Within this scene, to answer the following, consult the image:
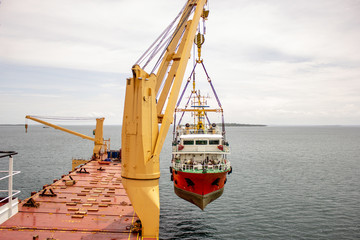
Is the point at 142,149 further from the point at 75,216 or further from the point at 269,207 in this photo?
the point at 269,207

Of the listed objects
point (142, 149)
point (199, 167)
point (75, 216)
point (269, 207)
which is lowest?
point (269, 207)

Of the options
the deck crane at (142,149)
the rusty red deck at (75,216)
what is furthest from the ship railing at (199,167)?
the deck crane at (142,149)

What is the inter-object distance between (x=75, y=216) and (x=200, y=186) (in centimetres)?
1555

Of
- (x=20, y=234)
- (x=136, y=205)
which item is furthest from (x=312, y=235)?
(x=20, y=234)

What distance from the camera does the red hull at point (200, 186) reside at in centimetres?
3000

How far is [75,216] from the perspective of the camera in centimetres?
1803

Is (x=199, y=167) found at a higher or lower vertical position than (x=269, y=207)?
higher

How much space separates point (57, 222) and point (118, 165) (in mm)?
25318

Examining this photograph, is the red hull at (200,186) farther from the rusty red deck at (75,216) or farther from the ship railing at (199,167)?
the rusty red deck at (75,216)

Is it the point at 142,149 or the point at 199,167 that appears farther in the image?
the point at 199,167

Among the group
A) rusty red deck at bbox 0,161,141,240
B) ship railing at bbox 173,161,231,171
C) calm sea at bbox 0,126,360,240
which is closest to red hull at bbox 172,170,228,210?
ship railing at bbox 173,161,231,171

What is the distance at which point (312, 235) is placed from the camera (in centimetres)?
2544

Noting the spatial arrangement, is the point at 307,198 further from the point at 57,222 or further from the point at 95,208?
the point at 57,222

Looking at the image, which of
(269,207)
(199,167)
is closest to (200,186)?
(199,167)
